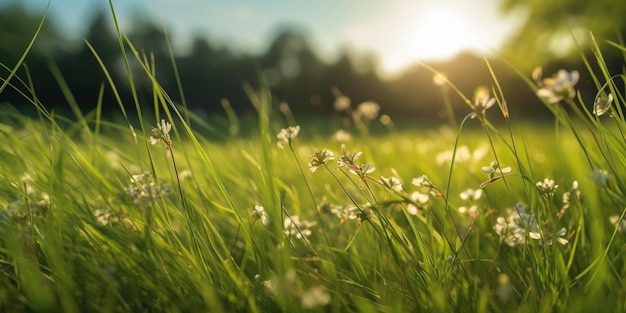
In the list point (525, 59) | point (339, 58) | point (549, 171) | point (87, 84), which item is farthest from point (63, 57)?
point (549, 171)

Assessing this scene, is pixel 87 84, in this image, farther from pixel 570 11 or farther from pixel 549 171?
pixel 549 171

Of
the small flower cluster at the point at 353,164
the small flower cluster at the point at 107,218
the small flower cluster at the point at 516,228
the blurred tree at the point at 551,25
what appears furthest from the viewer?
the blurred tree at the point at 551,25

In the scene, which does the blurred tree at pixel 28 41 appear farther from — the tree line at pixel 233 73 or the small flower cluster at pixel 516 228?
the small flower cluster at pixel 516 228

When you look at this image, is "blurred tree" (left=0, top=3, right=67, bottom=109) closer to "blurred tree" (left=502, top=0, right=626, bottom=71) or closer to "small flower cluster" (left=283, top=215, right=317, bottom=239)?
"blurred tree" (left=502, top=0, right=626, bottom=71)

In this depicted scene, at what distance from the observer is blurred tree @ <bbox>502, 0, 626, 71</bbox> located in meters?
24.3

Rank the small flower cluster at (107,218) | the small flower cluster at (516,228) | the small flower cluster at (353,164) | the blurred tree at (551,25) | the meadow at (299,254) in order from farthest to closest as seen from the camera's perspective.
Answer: the blurred tree at (551,25)
the small flower cluster at (107,218)
the small flower cluster at (516,228)
the small flower cluster at (353,164)
the meadow at (299,254)

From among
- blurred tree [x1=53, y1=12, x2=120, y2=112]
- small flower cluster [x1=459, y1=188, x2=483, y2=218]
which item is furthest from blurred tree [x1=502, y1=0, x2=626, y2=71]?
small flower cluster [x1=459, y1=188, x2=483, y2=218]

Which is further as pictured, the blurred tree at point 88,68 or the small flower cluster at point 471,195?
the blurred tree at point 88,68

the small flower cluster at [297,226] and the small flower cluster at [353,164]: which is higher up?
the small flower cluster at [353,164]

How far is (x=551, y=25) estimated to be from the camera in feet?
87.6

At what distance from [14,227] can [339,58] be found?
29436 millimetres

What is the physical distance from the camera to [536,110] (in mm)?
23688

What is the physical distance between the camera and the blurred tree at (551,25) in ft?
79.7

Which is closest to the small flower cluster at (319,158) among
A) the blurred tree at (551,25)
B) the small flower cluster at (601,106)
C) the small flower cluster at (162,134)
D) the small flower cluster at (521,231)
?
the small flower cluster at (162,134)
